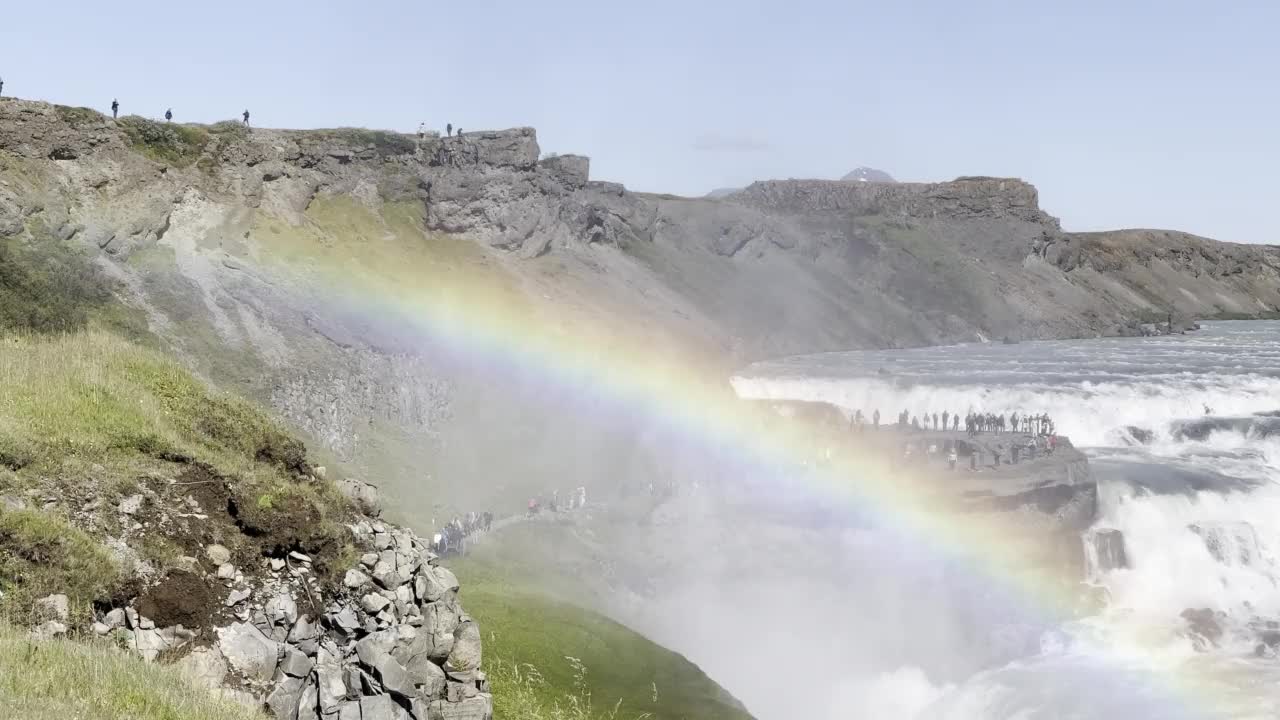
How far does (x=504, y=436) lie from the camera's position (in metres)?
52.9

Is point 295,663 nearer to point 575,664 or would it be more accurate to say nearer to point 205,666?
point 205,666

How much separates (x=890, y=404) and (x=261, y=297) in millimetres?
43447

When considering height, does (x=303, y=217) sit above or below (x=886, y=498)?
above

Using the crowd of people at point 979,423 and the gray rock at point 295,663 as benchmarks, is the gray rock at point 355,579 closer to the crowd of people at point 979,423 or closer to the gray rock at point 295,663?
the gray rock at point 295,663

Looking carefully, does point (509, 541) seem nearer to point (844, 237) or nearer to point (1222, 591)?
point (1222, 591)

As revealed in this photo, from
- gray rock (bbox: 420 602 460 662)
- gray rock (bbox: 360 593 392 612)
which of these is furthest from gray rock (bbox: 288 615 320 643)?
gray rock (bbox: 420 602 460 662)

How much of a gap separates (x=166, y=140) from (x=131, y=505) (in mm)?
52759

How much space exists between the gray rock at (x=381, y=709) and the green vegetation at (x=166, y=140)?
2076 inches

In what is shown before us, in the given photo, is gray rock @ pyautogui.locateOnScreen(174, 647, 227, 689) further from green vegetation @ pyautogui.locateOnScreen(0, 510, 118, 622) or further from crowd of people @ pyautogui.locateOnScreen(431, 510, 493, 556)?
crowd of people @ pyautogui.locateOnScreen(431, 510, 493, 556)

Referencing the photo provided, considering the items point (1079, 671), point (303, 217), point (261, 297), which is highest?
point (303, 217)

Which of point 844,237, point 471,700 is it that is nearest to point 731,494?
point 471,700

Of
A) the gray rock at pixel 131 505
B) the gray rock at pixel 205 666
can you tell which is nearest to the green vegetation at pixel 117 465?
the gray rock at pixel 131 505

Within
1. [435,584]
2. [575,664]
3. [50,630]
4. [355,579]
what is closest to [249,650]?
[355,579]

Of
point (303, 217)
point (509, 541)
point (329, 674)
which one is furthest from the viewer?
point (303, 217)
